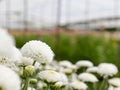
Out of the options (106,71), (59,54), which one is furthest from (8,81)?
(59,54)

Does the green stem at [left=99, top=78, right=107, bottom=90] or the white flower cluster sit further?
the green stem at [left=99, top=78, right=107, bottom=90]

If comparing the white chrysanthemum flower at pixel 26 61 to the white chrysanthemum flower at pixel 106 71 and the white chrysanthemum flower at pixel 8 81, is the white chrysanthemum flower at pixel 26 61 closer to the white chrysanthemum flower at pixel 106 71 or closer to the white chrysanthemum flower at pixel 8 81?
the white chrysanthemum flower at pixel 8 81

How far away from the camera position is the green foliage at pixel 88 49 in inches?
345

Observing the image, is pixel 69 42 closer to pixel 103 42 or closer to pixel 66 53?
pixel 66 53

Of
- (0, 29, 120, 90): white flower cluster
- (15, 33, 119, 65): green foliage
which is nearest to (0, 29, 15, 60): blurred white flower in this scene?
(0, 29, 120, 90): white flower cluster

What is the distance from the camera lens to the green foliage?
877 cm

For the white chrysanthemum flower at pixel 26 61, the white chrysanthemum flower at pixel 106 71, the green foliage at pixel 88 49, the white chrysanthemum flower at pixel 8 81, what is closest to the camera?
the white chrysanthemum flower at pixel 8 81

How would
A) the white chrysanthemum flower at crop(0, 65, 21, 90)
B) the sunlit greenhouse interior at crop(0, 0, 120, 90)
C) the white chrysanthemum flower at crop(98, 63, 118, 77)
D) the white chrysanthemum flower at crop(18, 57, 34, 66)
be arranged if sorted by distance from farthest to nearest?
the white chrysanthemum flower at crop(98, 63, 118, 77) < the white chrysanthemum flower at crop(18, 57, 34, 66) < the sunlit greenhouse interior at crop(0, 0, 120, 90) < the white chrysanthemum flower at crop(0, 65, 21, 90)

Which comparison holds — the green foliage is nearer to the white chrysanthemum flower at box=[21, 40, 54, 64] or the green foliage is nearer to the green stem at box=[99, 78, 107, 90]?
the green stem at box=[99, 78, 107, 90]

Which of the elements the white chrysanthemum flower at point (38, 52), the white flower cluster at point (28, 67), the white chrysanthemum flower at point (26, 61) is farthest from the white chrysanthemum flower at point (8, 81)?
the white chrysanthemum flower at point (26, 61)

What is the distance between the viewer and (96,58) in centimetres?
878

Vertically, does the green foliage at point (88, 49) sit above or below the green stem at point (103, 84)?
above

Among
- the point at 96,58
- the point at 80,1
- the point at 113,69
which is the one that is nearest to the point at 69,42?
the point at 96,58

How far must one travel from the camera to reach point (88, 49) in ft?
30.4
